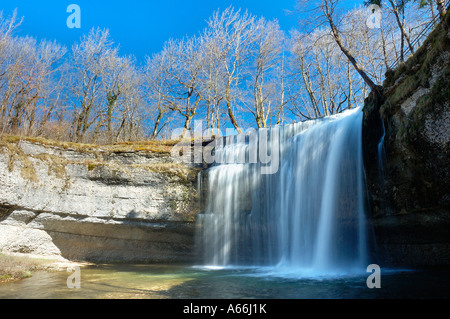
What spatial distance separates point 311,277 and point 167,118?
27.3 m

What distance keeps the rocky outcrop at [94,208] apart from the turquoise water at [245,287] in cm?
492

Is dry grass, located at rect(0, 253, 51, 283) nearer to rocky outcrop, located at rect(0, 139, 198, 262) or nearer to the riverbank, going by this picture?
the riverbank

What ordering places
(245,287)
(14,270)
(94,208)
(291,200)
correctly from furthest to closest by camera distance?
(94,208), (291,200), (14,270), (245,287)

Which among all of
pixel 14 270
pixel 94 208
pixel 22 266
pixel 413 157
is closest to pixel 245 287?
pixel 413 157

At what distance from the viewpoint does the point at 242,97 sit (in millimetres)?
28109

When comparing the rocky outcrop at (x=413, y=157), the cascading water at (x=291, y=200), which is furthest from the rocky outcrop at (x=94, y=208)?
the rocky outcrop at (x=413, y=157)

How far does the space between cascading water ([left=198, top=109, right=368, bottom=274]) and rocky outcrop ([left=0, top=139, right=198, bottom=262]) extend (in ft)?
4.93

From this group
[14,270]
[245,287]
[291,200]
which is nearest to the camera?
[245,287]

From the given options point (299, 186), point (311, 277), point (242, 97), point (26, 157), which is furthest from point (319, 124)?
point (242, 97)

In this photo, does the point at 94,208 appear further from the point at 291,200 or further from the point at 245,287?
the point at 245,287

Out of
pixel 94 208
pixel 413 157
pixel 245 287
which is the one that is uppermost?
pixel 413 157

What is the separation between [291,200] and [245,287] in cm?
531

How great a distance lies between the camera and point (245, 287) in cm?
774

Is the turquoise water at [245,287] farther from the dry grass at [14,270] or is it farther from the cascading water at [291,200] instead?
the cascading water at [291,200]
